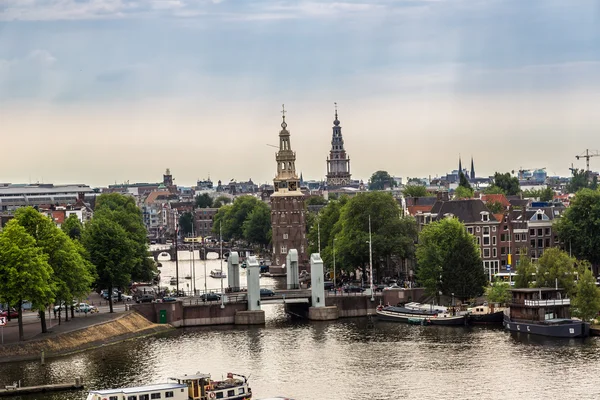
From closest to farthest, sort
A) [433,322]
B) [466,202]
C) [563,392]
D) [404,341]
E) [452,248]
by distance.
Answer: [563,392]
[404,341]
[433,322]
[452,248]
[466,202]

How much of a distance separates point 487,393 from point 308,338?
33.7m

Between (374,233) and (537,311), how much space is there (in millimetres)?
46180

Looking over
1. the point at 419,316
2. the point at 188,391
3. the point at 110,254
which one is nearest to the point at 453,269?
the point at 419,316

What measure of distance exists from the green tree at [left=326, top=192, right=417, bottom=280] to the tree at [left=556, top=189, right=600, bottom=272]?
20025 millimetres

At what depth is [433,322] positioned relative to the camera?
134250 mm

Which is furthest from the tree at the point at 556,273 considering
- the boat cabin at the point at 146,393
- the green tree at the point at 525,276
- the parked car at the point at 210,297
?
the boat cabin at the point at 146,393

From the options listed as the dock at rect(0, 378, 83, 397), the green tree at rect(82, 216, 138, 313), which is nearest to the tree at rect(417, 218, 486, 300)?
the green tree at rect(82, 216, 138, 313)

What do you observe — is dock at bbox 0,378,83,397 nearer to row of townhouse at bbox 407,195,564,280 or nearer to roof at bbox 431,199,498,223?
row of townhouse at bbox 407,195,564,280

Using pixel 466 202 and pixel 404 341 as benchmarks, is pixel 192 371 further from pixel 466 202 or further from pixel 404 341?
pixel 466 202

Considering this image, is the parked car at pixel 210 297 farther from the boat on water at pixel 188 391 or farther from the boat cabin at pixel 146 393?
the boat cabin at pixel 146 393

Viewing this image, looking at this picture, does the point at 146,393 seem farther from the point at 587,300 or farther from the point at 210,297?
the point at 210,297

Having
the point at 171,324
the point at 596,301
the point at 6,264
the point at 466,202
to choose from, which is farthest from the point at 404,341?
the point at 466,202

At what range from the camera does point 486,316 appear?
13325cm

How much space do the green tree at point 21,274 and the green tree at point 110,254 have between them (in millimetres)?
24050
